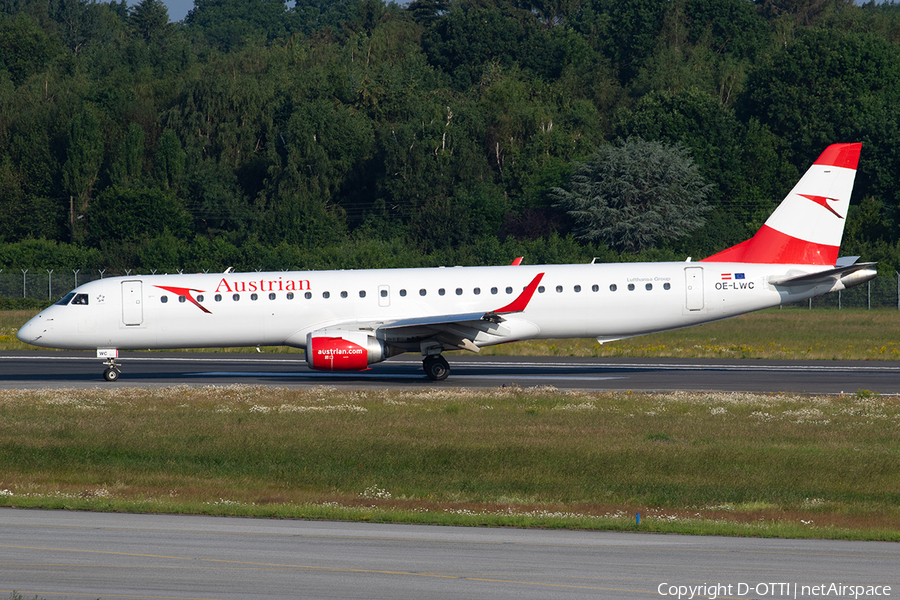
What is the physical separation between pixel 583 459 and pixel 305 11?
188 meters

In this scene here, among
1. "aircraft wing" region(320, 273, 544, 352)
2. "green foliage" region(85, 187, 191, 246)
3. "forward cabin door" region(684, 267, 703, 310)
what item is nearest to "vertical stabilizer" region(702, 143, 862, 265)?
"forward cabin door" region(684, 267, 703, 310)

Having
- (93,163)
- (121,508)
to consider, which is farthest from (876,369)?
(93,163)

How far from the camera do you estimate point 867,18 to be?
403 feet

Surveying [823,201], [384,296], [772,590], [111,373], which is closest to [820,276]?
[823,201]

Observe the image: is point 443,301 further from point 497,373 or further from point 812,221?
point 812,221

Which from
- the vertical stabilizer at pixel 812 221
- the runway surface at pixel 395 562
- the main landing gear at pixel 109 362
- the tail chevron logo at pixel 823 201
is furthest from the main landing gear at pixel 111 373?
the tail chevron logo at pixel 823 201

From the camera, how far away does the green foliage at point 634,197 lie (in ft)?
251

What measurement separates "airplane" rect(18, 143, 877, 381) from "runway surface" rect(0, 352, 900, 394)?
4.92ft

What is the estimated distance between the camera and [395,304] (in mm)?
31016

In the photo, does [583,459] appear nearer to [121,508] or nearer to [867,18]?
[121,508]

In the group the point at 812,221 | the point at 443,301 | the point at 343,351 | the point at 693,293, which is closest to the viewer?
the point at 343,351

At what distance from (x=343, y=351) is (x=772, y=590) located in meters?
19.3

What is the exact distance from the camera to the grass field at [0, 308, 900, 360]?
137 feet

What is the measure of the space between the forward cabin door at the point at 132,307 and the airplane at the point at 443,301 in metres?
0.03
